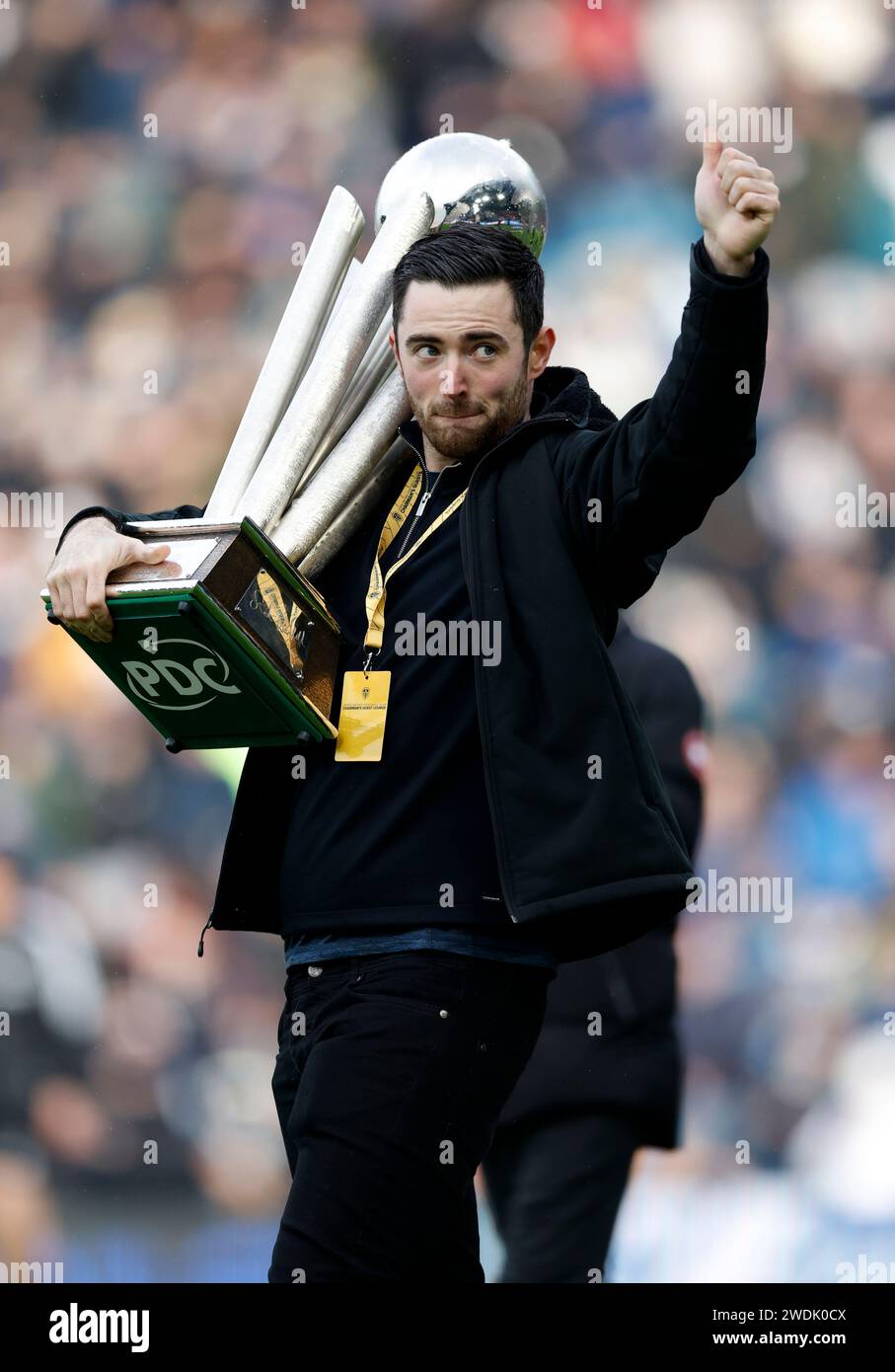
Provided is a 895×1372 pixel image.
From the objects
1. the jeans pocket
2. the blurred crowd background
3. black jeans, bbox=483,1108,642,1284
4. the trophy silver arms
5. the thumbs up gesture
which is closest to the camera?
the thumbs up gesture

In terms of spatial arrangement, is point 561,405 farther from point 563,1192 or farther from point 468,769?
point 563,1192

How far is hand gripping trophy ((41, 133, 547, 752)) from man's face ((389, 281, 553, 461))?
24cm

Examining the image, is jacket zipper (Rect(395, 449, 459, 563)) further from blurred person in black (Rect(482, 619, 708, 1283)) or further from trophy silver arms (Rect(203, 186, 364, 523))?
blurred person in black (Rect(482, 619, 708, 1283))

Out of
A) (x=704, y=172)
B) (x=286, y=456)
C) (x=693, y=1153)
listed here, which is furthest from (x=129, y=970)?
(x=704, y=172)

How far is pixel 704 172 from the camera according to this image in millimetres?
2186

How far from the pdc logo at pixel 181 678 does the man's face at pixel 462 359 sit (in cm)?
42

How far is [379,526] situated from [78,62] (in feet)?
9.89

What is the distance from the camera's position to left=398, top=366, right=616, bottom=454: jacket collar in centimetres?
247

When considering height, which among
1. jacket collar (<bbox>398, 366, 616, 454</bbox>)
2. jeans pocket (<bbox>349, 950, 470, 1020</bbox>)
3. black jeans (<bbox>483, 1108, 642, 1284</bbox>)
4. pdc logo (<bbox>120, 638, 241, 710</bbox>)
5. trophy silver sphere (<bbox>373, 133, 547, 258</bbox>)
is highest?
trophy silver sphere (<bbox>373, 133, 547, 258</bbox>)

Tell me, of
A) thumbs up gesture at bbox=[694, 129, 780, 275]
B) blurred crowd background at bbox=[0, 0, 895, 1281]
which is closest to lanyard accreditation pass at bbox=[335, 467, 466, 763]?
thumbs up gesture at bbox=[694, 129, 780, 275]

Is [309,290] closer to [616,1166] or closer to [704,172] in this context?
[704,172]

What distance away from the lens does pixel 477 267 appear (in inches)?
96.3

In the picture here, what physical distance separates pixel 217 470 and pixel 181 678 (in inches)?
103

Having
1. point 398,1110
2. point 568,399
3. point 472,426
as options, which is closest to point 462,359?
point 472,426
